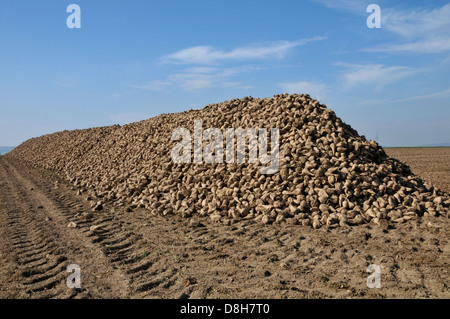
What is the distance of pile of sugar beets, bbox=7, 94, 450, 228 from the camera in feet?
22.5

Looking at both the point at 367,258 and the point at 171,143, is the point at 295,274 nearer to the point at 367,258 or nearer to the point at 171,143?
the point at 367,258

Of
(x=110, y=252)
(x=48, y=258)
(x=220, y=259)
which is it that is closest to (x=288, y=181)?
(x=220, y=259)

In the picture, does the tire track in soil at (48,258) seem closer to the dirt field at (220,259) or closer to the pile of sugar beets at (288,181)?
the dirt field at (220,259)

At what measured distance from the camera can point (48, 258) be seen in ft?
18.5

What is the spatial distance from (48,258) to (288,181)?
17.0ft

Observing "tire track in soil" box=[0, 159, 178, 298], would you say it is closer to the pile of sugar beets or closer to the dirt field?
the dirt field

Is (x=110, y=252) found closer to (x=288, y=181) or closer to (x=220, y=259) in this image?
(x=220, y=259)

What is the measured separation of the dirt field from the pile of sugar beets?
1.46ft

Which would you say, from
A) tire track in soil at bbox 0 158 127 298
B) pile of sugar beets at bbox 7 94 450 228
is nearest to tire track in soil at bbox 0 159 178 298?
tire track in soil at bbox 0 158 127 298

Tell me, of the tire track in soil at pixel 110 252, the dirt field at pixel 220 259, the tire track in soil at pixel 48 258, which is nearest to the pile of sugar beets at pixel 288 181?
the dirt field at pixel 220 259

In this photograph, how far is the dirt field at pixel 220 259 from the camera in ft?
14.2

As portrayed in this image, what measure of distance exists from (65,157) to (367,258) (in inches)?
826

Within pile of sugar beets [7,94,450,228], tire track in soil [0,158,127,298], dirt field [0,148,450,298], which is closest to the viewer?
dirt field [0,148,450,298]

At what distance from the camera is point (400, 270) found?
4.69m
